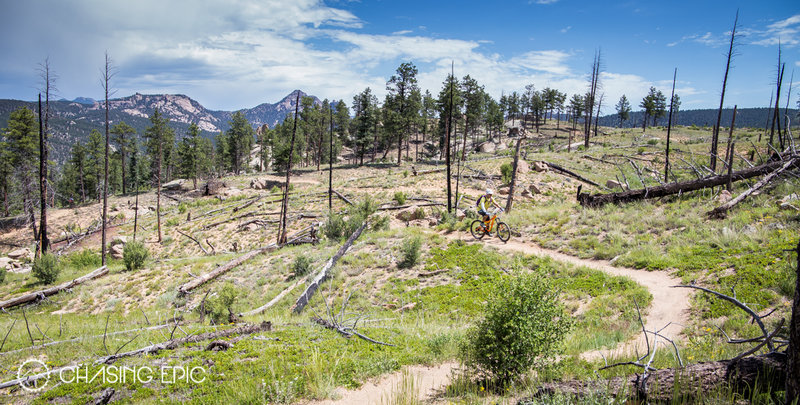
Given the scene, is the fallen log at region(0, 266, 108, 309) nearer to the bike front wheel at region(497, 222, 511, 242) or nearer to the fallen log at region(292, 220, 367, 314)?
the fallen log at region(292, 220, 367, 314)

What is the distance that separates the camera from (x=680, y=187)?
14.7m

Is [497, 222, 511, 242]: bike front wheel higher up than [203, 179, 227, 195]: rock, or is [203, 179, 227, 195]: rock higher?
[497, 222, 511, 242]: bike front wheel

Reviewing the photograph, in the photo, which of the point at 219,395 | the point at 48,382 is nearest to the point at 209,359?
the point at 219,395

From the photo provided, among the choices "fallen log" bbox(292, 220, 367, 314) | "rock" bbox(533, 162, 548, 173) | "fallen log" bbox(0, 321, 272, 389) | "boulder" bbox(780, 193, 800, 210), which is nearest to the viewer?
"fallen log" bbox(0, 321, 272, 389)

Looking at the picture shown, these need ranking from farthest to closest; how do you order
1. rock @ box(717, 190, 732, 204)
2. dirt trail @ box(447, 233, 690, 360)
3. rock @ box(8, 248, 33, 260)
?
rock @ box(8, 248, 33, 260)
rock @ box(717, 190, 732, 204)
dirt trail @ box(447, 233, 690, 360)

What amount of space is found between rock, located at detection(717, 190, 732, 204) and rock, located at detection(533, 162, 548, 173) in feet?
69.0

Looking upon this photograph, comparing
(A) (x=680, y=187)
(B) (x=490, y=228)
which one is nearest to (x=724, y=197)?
(A) (x=680, y=187)

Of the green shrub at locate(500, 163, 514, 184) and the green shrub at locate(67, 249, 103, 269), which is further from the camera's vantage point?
the green shrub at locate(500, 163, 514, 184)

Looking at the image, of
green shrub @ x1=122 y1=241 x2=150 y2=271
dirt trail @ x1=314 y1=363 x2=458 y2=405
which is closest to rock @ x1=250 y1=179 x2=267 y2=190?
green shrub @ x1=122 y1=241 x2=150 y2=271

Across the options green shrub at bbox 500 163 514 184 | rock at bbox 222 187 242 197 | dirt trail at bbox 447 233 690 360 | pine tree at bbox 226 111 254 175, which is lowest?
rock at bbox 222 187 242 197

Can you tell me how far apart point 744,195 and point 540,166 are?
22975mm

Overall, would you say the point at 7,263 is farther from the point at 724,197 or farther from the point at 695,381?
the point at 724,197

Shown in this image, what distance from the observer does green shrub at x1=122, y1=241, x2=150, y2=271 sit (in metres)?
18.9

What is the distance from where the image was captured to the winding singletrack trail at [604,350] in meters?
4.90
